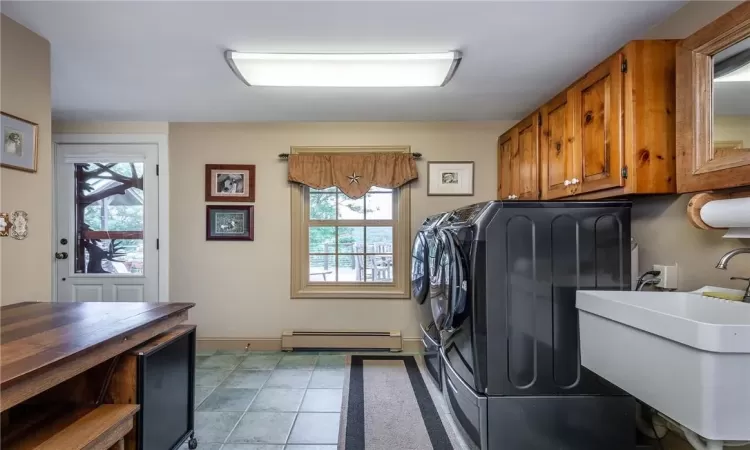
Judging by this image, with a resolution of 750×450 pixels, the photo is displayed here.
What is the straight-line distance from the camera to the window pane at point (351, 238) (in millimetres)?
3482

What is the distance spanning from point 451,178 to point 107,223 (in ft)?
11.1

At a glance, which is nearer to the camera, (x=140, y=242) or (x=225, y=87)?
(x=225, y=87)

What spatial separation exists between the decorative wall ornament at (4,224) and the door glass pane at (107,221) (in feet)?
5.71

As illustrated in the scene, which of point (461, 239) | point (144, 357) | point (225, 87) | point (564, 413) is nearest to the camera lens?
point (144, 357)

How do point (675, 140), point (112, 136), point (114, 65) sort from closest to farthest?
point (675, 140), point (114, 65), point (112, 136)

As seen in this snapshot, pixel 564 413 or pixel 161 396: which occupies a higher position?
pixel 161 396

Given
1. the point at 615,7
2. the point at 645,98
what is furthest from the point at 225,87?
the point at 645,98

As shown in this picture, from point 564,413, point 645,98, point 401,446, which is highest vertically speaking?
point 645,98

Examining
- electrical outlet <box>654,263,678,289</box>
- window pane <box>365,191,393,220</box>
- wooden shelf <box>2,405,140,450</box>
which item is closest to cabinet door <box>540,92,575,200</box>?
electrical outlet <box>654,263,678,289</box>

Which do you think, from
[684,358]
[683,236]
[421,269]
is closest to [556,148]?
[683,236]

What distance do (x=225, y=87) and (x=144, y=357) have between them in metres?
1.90

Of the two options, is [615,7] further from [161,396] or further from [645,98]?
[161,396]

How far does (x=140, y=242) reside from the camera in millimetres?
3346

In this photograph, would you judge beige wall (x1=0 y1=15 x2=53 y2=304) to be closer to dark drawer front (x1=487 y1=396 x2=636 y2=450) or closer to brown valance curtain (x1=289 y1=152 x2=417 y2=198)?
brown valance curtain (x1=289 y1=152 x2=417 y2=198)
